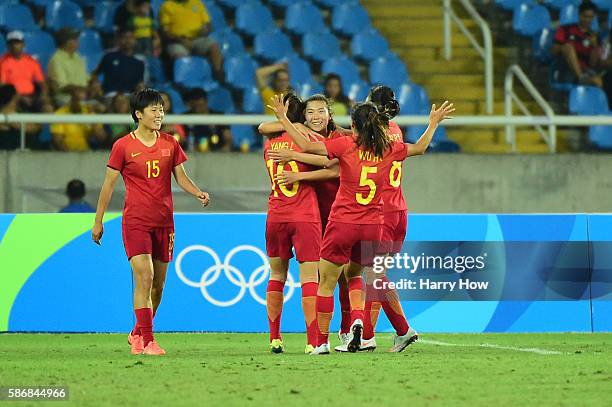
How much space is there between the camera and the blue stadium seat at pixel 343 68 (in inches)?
741

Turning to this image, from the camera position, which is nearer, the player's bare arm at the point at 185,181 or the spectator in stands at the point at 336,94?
the player's bare arm at the point at 185,181

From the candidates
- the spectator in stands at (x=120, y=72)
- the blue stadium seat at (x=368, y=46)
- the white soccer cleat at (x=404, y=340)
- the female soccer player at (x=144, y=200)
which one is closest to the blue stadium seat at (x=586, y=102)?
the blue stadium seat at (x=368, y=46)

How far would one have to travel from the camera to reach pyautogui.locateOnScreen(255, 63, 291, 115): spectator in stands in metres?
17.7

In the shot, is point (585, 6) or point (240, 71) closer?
point (240, 71)

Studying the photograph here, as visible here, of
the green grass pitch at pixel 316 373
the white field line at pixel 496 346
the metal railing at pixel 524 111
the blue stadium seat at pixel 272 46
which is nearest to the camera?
the green grass pitch at pixel 316 373

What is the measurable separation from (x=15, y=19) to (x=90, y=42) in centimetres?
105

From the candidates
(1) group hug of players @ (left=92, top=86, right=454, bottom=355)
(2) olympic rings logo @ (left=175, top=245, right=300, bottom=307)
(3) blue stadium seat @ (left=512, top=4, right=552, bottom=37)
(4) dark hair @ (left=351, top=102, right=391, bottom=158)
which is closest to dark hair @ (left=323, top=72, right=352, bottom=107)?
(3) blue stadium seat @ (left=512, top=4, right=552, bottom=37)

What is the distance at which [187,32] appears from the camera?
60.3 ft

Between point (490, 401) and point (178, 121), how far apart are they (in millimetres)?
8704

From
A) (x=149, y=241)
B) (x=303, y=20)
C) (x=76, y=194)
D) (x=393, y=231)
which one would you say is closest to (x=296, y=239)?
(x=393, y=231)

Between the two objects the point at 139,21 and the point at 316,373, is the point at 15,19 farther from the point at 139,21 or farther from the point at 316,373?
the point at 316,373

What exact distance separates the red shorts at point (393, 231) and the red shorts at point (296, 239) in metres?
0.50

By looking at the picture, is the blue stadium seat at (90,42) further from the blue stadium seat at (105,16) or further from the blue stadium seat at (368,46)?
the blue stadium seat at (368,46)

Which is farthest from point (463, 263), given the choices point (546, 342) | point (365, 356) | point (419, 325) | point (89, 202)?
point (89, 202)
